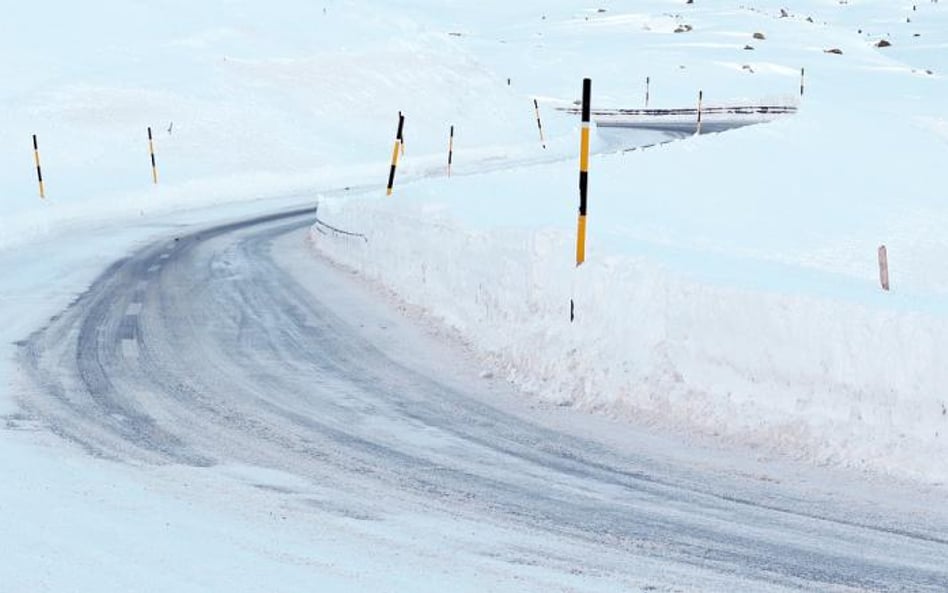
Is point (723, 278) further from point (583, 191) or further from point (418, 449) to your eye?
point (418, 449)

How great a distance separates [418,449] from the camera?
24.4 ft

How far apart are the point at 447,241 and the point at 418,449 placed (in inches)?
198

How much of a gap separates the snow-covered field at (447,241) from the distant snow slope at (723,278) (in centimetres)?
2

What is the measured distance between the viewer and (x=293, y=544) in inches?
221

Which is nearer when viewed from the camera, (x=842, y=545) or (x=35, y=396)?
(x=842, y=545)

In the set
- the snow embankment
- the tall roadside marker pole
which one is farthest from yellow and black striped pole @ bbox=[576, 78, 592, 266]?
the snow embankment

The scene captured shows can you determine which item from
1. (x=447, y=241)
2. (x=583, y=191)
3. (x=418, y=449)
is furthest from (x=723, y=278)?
(x=447, y=241)

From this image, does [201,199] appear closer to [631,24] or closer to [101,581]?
[101,581]

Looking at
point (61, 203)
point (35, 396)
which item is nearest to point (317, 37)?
point (61, 203)

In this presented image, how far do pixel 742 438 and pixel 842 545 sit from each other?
1.92m

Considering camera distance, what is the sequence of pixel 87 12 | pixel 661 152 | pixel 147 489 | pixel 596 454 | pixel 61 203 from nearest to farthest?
1. pixel 147 489
2. pixel 596 454
3. pixel 661 152
4. pixel 61 203
5. pixel 87 12

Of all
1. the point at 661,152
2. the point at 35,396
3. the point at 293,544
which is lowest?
the point at 661,152

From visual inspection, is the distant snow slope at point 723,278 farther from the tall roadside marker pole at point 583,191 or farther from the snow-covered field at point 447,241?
the tall roadside marker pole at point 583,191

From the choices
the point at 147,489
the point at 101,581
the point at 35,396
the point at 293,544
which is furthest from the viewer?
the point at 35,396
